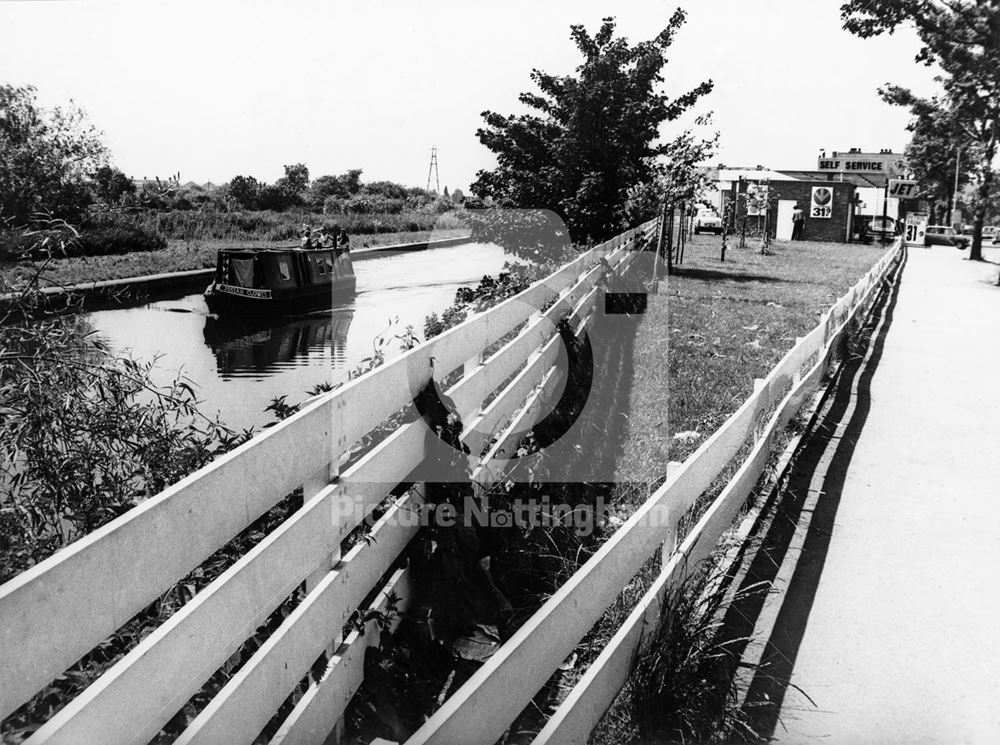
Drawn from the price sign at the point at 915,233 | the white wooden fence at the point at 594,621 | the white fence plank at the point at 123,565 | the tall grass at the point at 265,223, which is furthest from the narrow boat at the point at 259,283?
the price sign at the point at 915,233

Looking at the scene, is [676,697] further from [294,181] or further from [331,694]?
[294,181]

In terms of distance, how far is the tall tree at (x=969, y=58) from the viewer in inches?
698

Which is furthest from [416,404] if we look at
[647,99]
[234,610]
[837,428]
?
[647,99]

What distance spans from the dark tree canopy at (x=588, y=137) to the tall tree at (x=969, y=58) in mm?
5225

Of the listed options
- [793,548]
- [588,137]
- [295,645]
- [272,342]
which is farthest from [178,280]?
[295,645]

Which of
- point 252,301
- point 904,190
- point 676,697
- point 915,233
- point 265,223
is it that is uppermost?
point 904,190

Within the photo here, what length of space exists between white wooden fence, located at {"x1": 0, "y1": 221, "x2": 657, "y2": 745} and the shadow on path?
140 cm

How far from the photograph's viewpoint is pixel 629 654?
10.3 feet

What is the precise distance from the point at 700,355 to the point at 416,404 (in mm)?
7093

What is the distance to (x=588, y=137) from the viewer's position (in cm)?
1816

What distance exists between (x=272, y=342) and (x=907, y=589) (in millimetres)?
15539

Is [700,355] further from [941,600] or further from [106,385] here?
[106,385]

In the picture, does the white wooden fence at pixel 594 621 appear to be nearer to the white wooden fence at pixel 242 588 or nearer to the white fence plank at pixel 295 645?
the white wooden fence at pixel 242 588

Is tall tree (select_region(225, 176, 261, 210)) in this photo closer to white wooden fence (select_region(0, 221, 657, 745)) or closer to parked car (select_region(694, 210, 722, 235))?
white wooden fence (select_region(0, 221, 657, 745))
